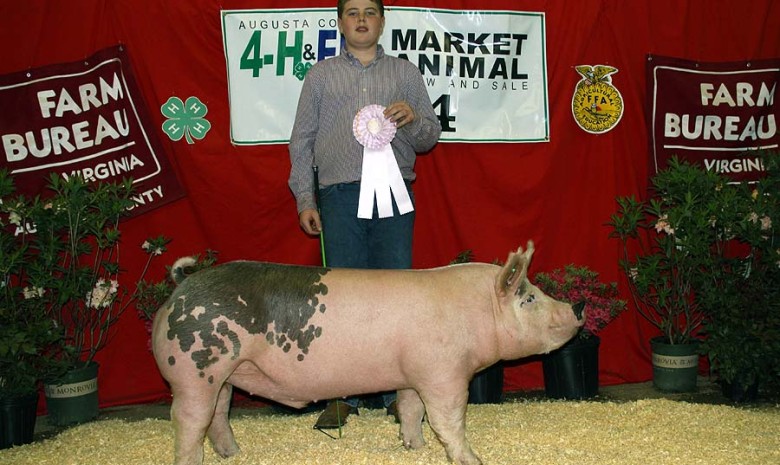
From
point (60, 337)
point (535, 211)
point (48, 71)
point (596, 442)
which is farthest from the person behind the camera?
point (535, 211)

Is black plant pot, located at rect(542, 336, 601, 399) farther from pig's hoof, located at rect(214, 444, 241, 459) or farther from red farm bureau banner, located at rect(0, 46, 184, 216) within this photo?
red farm bureau banner, located at rect(0, 46, 184, 216)

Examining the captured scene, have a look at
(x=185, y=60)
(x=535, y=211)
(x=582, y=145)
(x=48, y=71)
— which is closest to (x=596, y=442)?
(x=535, y=211)

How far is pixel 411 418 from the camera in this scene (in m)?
3.55

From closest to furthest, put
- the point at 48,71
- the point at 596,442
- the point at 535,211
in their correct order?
the point at 596,442, the point at 48,71, the point at 535,211

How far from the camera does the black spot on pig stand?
116 inches

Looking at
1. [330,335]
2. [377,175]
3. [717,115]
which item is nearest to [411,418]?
[330,335]

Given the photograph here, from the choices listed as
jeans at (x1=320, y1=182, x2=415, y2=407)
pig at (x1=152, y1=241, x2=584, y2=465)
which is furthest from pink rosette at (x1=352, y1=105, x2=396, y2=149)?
pig at (x1=152, y1=241, x2=584, y2=465)

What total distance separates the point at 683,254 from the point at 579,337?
844 mm

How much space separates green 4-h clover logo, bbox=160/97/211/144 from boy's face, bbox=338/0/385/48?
1.41 metres

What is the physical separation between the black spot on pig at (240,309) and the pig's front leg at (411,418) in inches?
28.7

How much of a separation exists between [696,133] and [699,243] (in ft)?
3.27

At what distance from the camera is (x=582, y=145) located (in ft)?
17.0

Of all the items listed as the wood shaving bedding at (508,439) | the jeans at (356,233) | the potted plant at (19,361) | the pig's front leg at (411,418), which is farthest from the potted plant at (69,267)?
the pig's front leg at (411,418)

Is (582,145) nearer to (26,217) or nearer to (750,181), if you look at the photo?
(750,181)
